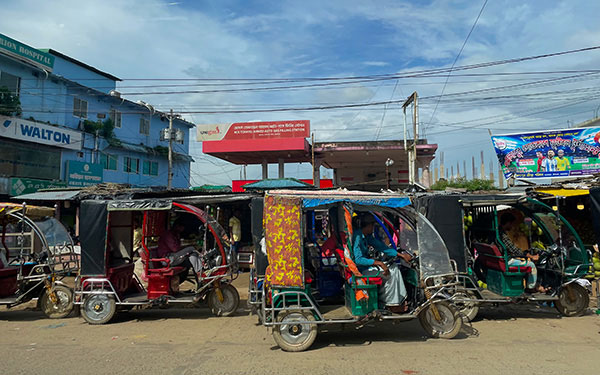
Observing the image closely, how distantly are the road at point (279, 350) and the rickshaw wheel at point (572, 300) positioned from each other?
0.20 m

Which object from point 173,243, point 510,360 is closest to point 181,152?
point 173,243

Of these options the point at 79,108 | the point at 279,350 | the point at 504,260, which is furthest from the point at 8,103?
the point at 504,260

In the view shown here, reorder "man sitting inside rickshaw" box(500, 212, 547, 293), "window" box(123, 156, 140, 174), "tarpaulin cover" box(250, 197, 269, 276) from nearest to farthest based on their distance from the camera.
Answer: "man sitting inside rickshaw" box(500, 212, 547, 293)
"tarpaulin cover" box(250, 197, 269, 276)
"window" box(123, 156, 140, 174)

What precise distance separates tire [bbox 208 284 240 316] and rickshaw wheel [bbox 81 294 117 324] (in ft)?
5.84

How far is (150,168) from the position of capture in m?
28.9

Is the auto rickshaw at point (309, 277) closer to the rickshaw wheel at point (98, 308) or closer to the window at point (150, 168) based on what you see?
the rickshaw wheel at point (98, 308)

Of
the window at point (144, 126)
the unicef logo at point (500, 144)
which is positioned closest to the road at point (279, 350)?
the unicef logo at point (500, 144)

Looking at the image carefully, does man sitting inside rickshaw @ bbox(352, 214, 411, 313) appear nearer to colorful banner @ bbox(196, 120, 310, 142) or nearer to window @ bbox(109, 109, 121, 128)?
colorful banner @ bbox(196, 120, 310, 142)

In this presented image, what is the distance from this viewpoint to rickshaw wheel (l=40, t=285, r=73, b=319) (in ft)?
25.4

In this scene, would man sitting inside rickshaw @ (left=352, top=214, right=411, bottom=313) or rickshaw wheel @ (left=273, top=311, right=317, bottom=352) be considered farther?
man sitting inside rickshaw @ (left=352, top=214, right=411, bottom=313)

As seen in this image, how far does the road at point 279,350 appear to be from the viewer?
15.9 feet

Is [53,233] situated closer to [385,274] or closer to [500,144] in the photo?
[385,274]

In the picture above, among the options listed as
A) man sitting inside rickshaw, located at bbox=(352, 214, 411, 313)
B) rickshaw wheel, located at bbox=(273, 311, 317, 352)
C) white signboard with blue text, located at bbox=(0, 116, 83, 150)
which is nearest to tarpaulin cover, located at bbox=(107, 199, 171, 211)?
rickshaw wheel, located at bbox=(273, 311, 317, 352)

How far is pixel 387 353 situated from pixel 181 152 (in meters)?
29.1
